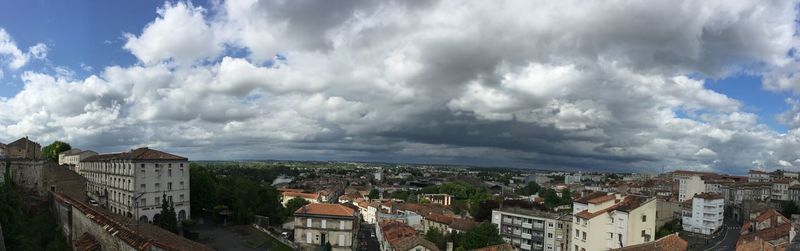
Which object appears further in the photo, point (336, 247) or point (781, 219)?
point (781, 219)

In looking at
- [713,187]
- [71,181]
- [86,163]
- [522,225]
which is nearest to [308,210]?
[71,181]

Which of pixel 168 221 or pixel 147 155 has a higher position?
pixel 147 155

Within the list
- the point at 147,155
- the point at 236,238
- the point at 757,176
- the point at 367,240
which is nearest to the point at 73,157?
the point at 147,155

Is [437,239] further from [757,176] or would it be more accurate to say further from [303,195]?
[757,176]

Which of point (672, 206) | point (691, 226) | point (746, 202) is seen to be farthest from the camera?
point (746, 202)

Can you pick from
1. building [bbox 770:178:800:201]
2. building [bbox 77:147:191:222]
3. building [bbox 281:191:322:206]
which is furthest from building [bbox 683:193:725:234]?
building [bbox 77:147:191:222]

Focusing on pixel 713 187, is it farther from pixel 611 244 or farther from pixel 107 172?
pixel 107 172
